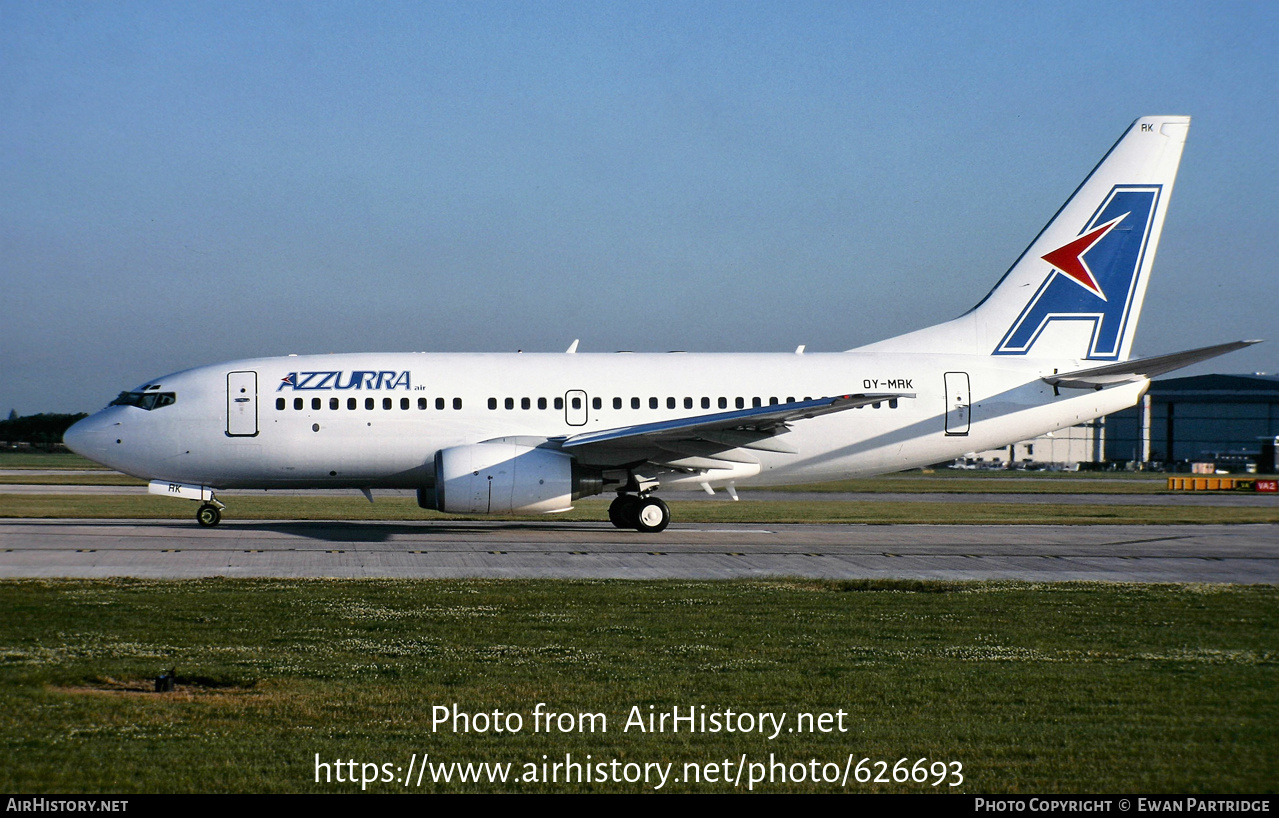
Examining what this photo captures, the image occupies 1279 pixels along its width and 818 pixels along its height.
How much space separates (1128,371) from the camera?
26.6m

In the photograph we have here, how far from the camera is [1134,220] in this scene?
28.1 metres

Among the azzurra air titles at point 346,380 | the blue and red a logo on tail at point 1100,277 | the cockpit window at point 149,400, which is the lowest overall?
the cockpit window at point 149,400

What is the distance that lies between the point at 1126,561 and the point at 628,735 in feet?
50.6

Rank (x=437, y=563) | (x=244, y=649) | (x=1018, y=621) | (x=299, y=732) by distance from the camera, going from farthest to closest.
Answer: (x=437, y=563), (x=1018, y=621), (x=244, y=649), (x=299, y=732)

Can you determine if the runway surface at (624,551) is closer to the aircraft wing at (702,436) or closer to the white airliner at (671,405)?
the white airliner at (671,405)

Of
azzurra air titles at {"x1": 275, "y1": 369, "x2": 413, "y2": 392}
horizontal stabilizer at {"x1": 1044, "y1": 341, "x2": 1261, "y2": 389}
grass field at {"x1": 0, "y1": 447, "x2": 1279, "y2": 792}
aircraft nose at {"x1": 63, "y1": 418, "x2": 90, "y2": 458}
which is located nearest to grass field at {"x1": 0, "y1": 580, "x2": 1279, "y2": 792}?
grass field at {"x1": 0, "y1": 447, "x2": 1279, "y2": 792}

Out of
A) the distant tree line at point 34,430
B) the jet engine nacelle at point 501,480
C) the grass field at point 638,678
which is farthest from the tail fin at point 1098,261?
the distant tree line at point 34,430

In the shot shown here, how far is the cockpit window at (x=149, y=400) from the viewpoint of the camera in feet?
86.8

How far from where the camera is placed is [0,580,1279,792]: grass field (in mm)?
7148

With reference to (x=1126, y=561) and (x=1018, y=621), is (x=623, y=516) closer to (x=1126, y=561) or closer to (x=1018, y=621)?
(x=1126, y=561)

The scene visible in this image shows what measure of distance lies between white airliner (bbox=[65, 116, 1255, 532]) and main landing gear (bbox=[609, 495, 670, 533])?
52mm

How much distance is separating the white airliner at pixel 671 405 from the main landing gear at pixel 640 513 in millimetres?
52

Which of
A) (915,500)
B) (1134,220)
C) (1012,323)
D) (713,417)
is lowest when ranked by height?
(915,500)
